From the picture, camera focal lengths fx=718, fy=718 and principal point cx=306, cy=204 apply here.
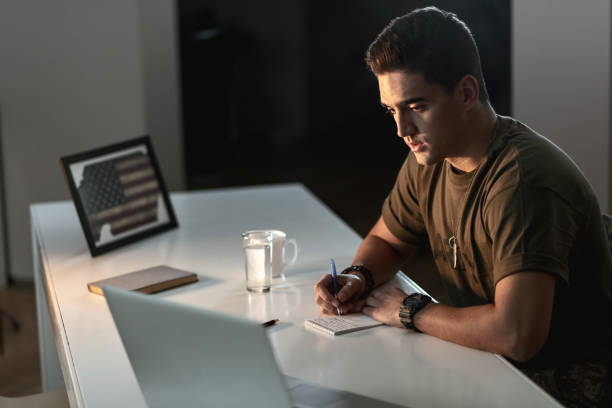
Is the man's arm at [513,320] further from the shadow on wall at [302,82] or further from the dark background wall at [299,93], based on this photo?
the shadow on wall at [302,82]

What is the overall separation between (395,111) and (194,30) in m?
4.92

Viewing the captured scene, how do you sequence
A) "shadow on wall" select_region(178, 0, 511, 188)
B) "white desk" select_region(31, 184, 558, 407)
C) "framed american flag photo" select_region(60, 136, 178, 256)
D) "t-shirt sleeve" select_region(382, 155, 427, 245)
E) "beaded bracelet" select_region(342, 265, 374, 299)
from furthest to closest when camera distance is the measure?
"shadow on wall" select_region(178, 0, 511, 188) < "framed american flag photo" select_region(60, 136, 178, 256) < "t-shirt sleeve" select_region(382, 155, 427, 245) < "beaded bracelet" select_region(342, 265, 374, 299) < "white desk" select_region(31, 184, 558, 407)

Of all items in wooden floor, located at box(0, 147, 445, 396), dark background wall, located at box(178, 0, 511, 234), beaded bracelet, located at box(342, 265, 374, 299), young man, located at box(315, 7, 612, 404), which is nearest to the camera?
young man, located at box(315, 7, 612, 404)

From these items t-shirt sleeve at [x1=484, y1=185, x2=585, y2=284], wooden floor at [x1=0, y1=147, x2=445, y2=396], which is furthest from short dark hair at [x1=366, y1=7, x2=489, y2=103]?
wooden floor at [x1=0, y1=147, x2=445, y2=396]

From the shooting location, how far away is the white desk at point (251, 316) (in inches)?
40.7

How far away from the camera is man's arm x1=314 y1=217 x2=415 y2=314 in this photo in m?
1.35

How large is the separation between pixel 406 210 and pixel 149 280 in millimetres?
596

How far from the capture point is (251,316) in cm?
133

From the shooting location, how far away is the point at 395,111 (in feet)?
4.26

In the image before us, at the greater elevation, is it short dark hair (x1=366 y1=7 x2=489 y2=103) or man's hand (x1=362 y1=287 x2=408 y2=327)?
short dark hair (x1=366 y1=7 x2=489 y2=103)

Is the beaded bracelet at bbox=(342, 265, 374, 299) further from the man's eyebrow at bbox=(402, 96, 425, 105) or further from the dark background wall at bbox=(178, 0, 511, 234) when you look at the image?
the dark background wall at bbox=(178, 0, 511, 234)

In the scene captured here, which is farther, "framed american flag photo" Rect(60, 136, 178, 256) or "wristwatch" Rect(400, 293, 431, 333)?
"framed american flag photo" Rect(60, 136, 178, 256)

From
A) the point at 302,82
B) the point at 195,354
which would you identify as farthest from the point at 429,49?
the point at 302,82

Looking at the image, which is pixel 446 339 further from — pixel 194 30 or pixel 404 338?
pixel 194 30
